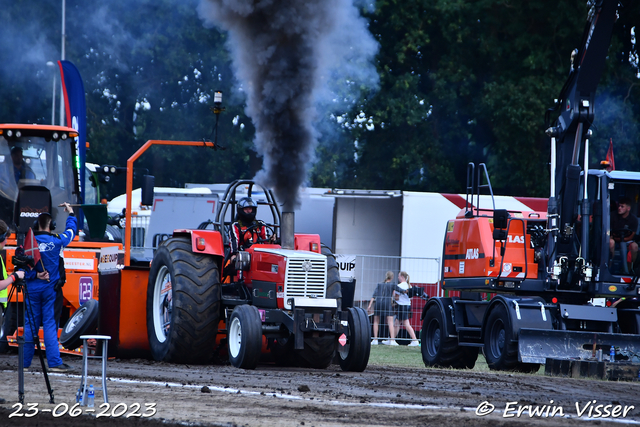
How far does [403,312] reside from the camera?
18.2m

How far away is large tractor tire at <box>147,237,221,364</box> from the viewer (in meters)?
10.2

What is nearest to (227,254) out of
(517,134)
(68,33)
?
(517,134)

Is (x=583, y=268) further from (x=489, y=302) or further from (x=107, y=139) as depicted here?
(x=107, y=139)

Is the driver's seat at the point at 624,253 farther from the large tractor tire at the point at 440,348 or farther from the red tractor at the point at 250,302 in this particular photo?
the red tractor at the point at 250,302

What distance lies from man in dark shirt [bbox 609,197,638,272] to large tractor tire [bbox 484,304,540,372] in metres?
1.75

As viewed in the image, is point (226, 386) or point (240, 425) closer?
point (240, 425)

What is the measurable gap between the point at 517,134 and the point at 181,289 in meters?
19.3

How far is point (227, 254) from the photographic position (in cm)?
1079

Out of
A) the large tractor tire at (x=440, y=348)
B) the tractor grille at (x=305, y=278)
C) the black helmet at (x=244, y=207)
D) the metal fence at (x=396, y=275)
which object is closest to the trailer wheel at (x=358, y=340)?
the tractor grille at (x=305, y=278)

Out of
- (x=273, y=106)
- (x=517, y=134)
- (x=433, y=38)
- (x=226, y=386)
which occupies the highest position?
(x=433, y=38)

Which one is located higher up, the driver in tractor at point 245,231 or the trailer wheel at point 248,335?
the driver in tractor at point 245,231

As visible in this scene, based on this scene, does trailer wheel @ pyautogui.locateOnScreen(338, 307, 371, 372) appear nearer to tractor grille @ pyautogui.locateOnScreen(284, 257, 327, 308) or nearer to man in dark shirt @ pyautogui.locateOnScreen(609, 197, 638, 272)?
tractor grille @ pyautogui.locateOnScreen(284, 257, 327, 308)

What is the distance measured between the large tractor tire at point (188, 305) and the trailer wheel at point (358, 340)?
1553 millimetres

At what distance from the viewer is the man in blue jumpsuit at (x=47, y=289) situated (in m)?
9.36
